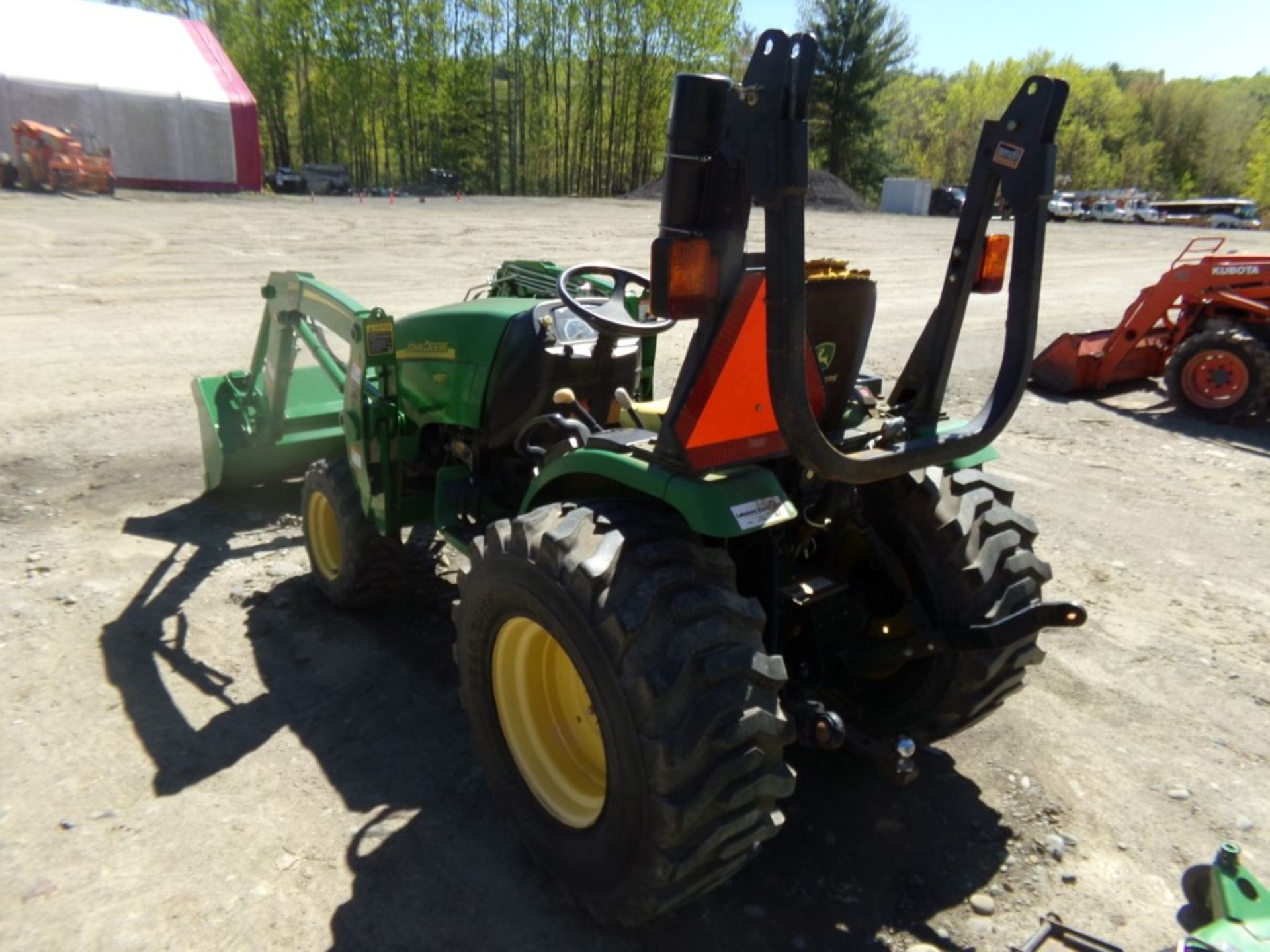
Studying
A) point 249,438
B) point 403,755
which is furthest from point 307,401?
point 403,755

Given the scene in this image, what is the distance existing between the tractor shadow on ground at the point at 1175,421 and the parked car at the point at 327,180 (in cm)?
3332

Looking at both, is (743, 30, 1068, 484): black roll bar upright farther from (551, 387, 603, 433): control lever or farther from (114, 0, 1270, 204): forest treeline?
(114, 0, 1270, 204): forest treeline

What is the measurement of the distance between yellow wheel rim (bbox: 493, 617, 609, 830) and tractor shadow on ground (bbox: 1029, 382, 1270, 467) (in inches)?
265

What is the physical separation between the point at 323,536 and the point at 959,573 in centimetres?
281

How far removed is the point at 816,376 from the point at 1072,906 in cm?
163

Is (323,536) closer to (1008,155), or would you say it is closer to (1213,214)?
(1008,155)

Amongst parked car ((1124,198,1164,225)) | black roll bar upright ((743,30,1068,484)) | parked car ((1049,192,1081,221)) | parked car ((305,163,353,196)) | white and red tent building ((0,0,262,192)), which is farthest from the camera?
parked car ((1124,198,1164,225))

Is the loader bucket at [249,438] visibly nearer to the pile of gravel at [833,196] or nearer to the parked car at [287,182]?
the pile of gravel at [833,196]

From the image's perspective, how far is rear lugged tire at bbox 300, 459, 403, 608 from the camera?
4.04 m

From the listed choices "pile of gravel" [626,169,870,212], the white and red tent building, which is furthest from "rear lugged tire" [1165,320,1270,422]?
the white and red tent building

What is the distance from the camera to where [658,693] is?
216 cm

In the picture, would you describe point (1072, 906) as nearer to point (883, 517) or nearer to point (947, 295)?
point (883, 517)

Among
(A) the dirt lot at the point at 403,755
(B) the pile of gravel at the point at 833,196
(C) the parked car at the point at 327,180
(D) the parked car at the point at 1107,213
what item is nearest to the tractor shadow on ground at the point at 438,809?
(A) the dirt lot at the point at 403,755

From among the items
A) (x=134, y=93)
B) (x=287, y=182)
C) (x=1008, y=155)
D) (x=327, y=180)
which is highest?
(x=134, y=93)
